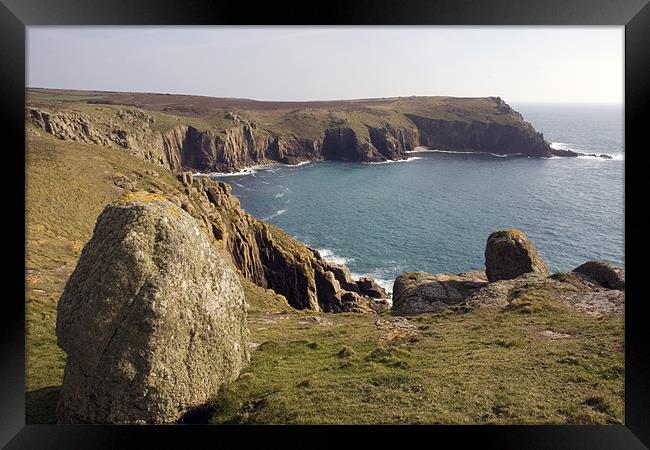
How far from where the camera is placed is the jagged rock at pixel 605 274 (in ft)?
107

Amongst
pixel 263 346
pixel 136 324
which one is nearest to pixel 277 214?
pixel 263 346

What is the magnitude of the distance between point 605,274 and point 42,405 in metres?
37.6

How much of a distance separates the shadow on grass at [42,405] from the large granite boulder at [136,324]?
0.94 meters

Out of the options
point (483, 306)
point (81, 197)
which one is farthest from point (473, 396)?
point (81, 197)

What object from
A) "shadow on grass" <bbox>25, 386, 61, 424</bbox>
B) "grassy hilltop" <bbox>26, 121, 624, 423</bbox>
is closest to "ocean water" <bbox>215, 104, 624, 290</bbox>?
"grassy hilltop" <bbox>26, 121, 624, 423</bbox>

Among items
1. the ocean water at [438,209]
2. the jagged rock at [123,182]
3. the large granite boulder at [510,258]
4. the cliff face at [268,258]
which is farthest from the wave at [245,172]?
the large granite boulder at [510,258]

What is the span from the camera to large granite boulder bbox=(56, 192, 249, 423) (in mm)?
12773

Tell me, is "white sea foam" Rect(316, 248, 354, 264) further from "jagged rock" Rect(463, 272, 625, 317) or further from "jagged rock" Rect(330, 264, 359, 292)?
"jagged rock" Rect(463, 272, 625, 317)

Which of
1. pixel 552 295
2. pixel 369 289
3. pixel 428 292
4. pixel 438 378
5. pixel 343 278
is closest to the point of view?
pixel 438 378

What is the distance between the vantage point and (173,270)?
13.5m

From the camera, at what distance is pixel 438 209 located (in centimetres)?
12212

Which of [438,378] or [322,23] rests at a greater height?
[322,23]

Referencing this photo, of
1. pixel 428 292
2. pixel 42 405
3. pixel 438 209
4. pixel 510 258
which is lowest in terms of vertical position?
pixel 42 405

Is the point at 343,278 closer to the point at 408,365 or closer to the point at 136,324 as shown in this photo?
the point at 408,365
